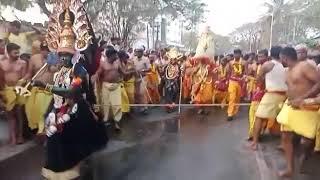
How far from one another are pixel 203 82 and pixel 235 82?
27 centimetres

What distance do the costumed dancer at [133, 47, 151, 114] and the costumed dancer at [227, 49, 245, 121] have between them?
82cm

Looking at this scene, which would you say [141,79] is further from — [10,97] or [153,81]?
[10,97]

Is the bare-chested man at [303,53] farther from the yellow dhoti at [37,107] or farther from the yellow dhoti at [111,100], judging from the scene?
the yellow dhoti at [37,107]

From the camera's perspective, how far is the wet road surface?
12.5 feet

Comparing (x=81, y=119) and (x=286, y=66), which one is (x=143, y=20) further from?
(x=286, y=66)

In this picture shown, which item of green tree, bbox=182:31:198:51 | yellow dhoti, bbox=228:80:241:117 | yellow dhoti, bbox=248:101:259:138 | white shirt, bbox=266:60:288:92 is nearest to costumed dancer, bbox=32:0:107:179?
green tree, bbox=182:31:198:51

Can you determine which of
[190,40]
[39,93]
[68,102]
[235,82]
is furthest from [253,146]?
[39,93]

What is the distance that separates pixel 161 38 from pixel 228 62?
648mm

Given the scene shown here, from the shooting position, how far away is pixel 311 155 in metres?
3.65

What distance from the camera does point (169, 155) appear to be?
4027mm

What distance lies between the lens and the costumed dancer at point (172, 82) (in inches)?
157

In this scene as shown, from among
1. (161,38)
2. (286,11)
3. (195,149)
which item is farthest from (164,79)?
(286,11)

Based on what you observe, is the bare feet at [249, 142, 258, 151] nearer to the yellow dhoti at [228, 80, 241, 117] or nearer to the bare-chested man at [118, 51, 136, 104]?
the yellow dhoti at [228, 80, 241, 117]

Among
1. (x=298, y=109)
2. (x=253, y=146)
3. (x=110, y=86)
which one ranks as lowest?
(x=253, y=146)
